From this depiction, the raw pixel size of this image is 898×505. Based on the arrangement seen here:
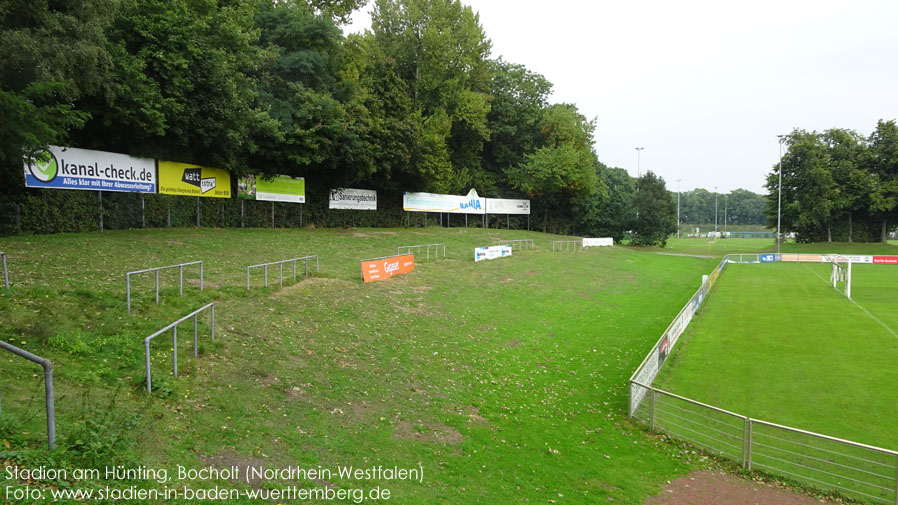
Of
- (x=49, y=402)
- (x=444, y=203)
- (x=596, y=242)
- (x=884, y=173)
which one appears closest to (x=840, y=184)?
(x=884, y=173)

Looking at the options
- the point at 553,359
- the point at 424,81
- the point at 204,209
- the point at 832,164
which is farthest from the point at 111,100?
the point at 832,164

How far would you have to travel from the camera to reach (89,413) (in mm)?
6926

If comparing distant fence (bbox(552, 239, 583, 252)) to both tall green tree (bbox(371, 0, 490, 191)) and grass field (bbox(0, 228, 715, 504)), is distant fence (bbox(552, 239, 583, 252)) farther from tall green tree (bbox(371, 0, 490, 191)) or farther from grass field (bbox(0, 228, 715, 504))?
grass field (bbox(0, 228, 715, 504))

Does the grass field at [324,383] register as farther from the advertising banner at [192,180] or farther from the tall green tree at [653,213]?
the tall green tree at [653,213]

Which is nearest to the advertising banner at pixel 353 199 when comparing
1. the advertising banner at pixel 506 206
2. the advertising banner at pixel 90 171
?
the advertising banner at pixel 90 171

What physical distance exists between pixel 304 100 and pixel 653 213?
5569 cm

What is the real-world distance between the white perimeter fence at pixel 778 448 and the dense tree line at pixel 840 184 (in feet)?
237

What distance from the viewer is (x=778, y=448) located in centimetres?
1041

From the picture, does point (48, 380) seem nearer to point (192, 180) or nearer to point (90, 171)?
point (90, 171)

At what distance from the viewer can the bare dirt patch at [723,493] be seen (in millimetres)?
8953

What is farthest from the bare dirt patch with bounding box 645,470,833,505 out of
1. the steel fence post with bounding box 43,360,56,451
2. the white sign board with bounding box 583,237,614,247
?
the white sign board with bounding box 583,237,614,247

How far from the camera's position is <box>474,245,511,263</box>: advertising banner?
3822 centimetres

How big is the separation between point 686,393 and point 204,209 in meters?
30.4

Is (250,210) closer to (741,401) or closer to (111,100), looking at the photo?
(111,100)
